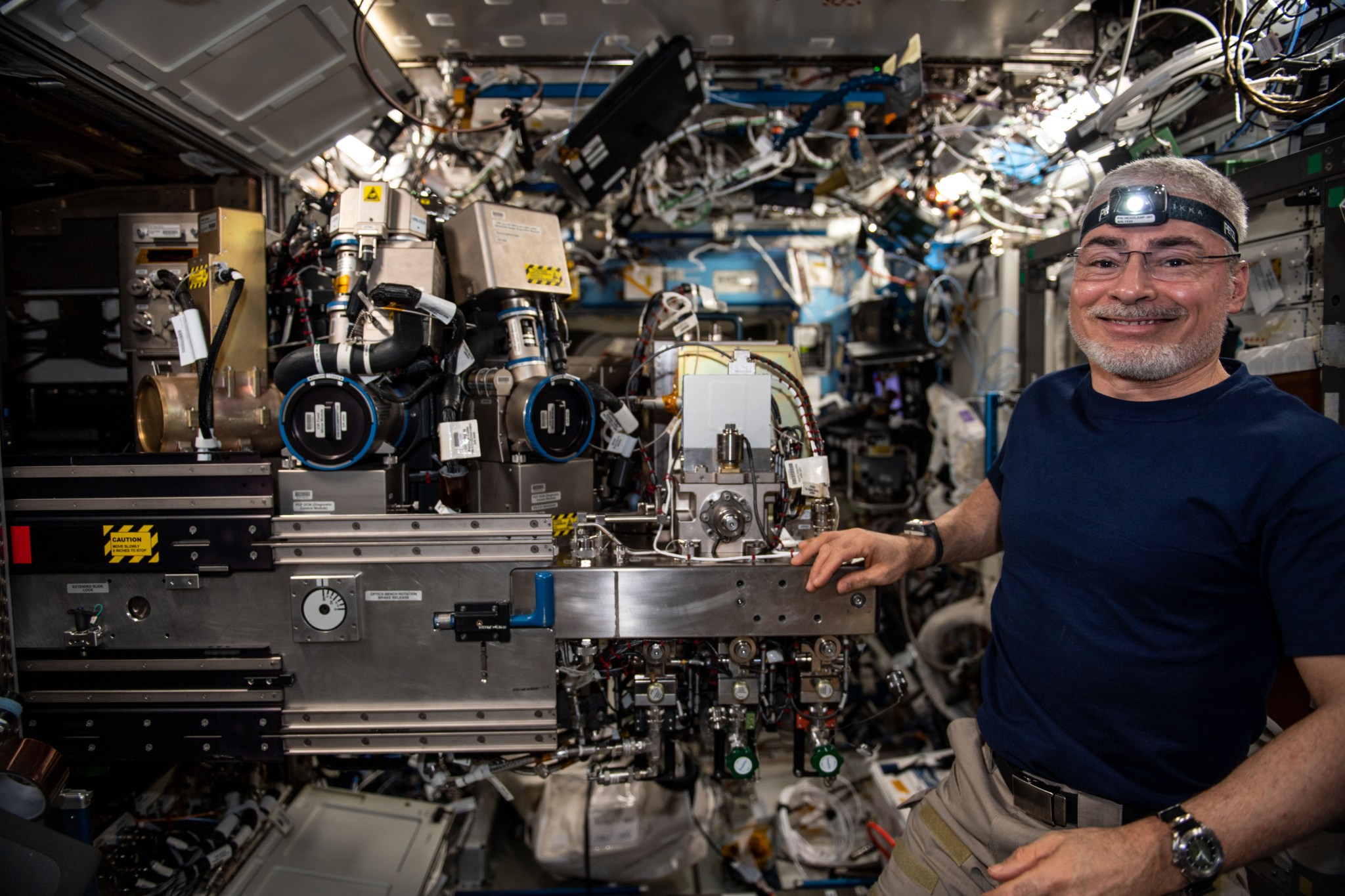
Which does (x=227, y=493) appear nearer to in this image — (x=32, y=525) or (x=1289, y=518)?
(x=32, y=525)

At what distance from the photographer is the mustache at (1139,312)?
1.46m

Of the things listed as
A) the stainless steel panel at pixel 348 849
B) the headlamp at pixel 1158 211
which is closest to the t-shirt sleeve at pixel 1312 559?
the headlamp at pixel 1158 211

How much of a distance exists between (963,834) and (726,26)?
3.19 m

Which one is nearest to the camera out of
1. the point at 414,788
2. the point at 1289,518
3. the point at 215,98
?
the point at 1289,518

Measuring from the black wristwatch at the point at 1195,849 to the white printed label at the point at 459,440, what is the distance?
188 cm

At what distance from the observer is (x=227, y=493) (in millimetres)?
1959

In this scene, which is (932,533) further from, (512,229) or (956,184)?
(956,184)

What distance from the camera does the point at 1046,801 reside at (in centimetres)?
149

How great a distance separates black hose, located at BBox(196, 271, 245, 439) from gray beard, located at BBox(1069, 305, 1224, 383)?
2532mm

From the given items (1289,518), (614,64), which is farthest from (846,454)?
(1289,518)

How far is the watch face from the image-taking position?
42.9 inches

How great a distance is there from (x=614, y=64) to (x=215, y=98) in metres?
1.81

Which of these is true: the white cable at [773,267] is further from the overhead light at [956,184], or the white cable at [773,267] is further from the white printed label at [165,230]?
the white printed label at [165,230]

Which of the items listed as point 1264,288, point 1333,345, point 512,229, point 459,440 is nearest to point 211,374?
point 459,440
